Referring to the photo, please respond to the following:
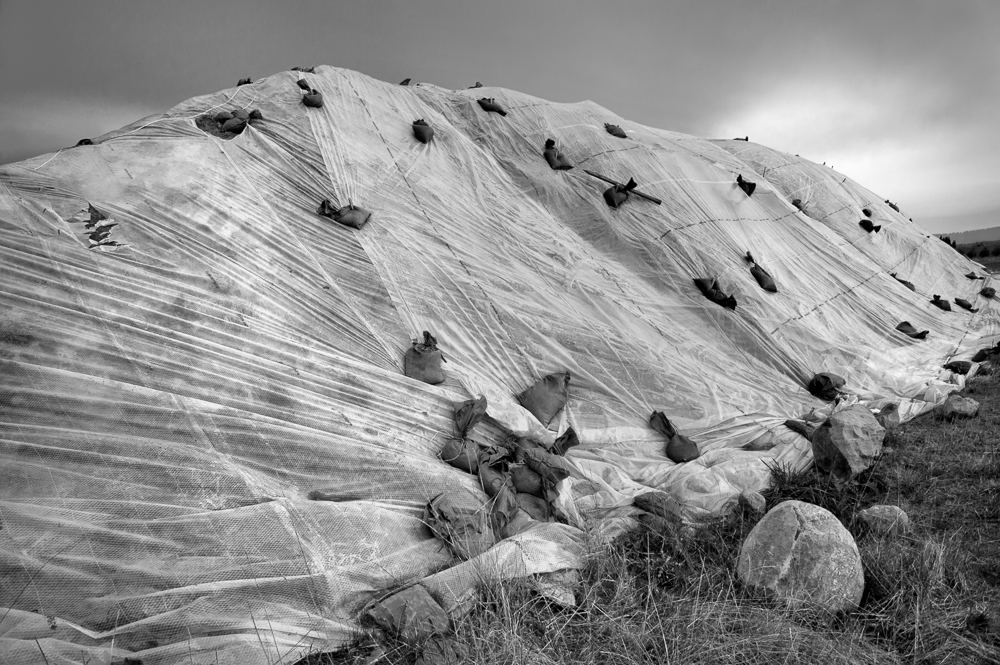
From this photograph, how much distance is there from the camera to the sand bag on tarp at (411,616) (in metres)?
2.79

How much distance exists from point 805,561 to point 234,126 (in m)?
5.62

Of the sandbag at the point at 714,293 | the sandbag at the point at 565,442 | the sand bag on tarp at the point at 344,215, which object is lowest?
the sandbag at the point at 565,442

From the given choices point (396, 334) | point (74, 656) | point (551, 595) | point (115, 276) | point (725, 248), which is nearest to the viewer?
point (74, 656)

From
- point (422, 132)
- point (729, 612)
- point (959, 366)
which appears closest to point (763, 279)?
point (959, 366)

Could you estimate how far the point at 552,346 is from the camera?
17.9 feet

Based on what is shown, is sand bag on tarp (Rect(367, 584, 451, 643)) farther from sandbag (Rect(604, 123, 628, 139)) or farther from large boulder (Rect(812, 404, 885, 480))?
sandbag (Rect(604, 123, 628, 139))

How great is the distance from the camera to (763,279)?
7.12 m

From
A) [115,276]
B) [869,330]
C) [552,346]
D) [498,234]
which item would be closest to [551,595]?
[552,346]

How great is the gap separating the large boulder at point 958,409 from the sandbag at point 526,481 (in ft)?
16.0

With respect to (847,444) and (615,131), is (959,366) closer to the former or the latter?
(847,444)

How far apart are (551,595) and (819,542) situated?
1.45m

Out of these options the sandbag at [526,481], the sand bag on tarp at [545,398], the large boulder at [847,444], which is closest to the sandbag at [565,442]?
the sand bag on tarp at [545,398]

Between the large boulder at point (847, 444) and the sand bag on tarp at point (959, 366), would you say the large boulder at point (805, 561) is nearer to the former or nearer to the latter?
the large boulder at point (847, 444)

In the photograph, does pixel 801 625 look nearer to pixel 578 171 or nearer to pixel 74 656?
pixel 74 656
